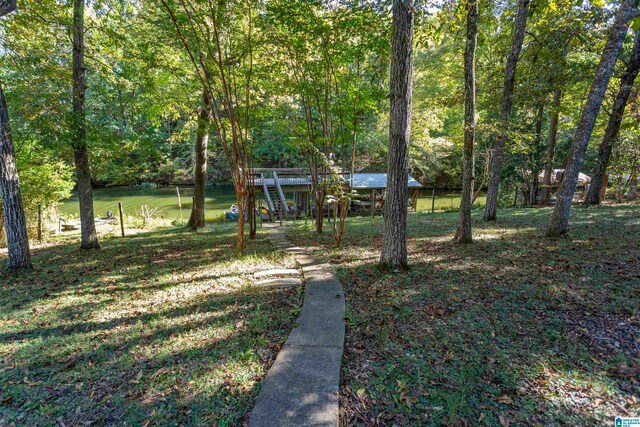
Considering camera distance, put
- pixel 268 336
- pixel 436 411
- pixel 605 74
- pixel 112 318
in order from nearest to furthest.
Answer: pixel 436 411 < pixel 268 336 < pixel 112 318 < pixel 605 74

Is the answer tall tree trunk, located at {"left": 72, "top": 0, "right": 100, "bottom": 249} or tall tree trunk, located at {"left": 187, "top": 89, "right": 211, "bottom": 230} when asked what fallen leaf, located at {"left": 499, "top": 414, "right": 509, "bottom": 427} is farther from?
tall tree trunk, located at {"left": 187, "top": 89, "right": 211, "bottom": 230}

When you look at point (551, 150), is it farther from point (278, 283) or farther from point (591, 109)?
point (278, 283)

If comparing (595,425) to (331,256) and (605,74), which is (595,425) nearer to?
(331,256)

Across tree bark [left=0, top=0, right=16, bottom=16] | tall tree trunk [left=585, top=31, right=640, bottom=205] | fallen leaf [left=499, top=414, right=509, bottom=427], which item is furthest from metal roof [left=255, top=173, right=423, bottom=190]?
fallen leaf [left=499, top=414, right=509, bottom=427]

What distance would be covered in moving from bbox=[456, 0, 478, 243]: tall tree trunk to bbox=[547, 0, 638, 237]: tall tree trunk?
1777mm

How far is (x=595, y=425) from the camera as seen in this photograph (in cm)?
188

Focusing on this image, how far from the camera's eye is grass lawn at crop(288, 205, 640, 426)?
2.04 m

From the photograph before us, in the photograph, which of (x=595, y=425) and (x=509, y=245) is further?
(x=509, y=245)

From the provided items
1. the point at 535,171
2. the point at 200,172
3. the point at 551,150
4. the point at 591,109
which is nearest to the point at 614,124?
the point at 551,150

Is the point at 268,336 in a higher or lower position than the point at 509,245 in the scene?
lower

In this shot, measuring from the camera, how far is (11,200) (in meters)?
4.77

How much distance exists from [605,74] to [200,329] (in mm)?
7526

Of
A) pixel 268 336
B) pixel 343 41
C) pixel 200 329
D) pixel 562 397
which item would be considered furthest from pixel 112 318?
pixel 343 41

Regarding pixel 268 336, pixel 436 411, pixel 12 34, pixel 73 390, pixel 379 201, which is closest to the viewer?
pixel 436 411
